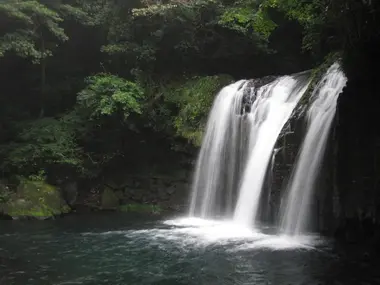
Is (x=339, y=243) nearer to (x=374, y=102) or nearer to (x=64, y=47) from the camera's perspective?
(x=374, y=102)

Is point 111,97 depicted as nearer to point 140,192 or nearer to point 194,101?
point 194,101

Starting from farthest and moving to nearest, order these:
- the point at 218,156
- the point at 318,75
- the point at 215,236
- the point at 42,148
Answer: the point at 42,148, the point at 218,156, the point at 318,75, the point at 215,236

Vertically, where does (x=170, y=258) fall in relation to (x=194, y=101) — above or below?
below

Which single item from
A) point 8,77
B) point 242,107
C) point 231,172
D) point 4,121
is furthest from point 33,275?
point 8,77

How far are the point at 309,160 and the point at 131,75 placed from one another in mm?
9325

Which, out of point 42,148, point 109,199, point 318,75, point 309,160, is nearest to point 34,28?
point 42,148

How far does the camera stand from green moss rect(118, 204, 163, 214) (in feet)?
49.8

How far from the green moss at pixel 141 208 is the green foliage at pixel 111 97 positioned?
3.29 metres

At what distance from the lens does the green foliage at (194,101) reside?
14586mm

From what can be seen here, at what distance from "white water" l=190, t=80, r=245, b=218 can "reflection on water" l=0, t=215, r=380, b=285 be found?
172 cm

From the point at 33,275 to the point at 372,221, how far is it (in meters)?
6.69

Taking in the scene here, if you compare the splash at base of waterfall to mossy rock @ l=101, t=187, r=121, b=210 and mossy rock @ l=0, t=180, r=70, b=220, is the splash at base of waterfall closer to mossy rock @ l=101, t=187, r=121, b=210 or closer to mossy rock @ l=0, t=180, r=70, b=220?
mossy rock @ l=101, t=187, r=121, b=210

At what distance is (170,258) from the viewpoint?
27.9ft

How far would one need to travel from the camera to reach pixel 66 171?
51.9ft
